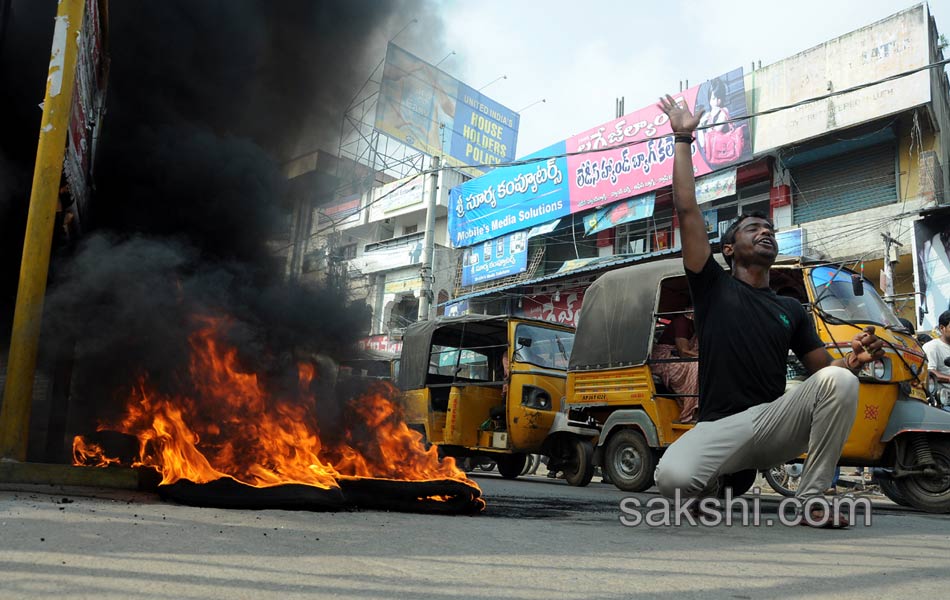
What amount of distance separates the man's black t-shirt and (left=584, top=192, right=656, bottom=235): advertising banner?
54.7ft

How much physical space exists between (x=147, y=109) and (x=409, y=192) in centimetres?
2290

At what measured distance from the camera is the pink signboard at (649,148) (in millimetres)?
18219

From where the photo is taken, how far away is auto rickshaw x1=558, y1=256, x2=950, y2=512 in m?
6.34

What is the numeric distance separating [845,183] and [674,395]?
12.5 m

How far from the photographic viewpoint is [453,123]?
3003 cm

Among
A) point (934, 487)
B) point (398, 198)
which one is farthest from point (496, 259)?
point (934, 487)

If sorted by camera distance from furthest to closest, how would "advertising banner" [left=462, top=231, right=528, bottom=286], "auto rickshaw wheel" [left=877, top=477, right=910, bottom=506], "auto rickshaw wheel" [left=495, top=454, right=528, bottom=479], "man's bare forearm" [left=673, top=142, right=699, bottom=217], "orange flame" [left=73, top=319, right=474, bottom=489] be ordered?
"advertising banner" [left=462, top=231, right=528, bottom=286]
"auto rickshaw wheel" [left=495, top=454, right=528, bottom=479]
"auto rickshaw wheel" [left=877, top=477, right=910, bottom=506]
"orange flame" [left=73, top=319, right=474, bottom=489]
"man's bare forearm" [left=673, top=142, right=699, bottom=217]

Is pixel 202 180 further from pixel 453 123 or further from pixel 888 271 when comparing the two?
pixel 453 123

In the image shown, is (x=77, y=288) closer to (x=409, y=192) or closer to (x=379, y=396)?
(x=379, y=396)

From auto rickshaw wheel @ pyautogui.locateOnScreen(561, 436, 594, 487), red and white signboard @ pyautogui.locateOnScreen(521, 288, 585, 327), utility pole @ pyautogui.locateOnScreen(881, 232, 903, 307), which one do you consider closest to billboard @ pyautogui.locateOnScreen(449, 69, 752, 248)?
red and white signboard @ pyautogui.locateOnScreen(521, 288, 585, 327)

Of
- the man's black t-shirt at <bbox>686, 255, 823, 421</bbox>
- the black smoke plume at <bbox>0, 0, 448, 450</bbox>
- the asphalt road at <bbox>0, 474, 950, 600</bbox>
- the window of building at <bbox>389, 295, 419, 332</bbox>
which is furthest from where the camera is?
the window of building at <bbox>389, 295, 419, 332</bbox>

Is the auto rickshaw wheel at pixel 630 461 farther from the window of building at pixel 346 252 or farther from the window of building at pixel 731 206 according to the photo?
the window of building at pixel 731 206

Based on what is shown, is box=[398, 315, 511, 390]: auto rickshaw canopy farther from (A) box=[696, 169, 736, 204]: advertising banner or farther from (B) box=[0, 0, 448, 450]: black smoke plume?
(A) box=[696, 169, 736, 204]: advertising banner

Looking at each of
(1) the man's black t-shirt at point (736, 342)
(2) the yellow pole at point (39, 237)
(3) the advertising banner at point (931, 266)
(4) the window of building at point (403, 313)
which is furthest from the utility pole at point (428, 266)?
(1) the man's black t-shirt at point (736, 342)
